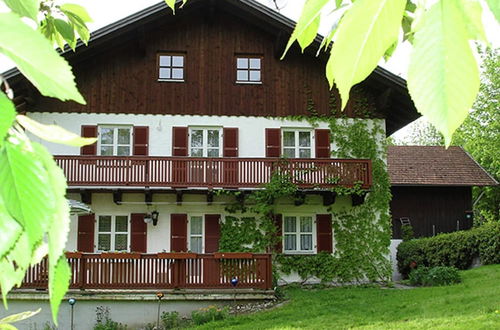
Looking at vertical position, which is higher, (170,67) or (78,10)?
(170,67)

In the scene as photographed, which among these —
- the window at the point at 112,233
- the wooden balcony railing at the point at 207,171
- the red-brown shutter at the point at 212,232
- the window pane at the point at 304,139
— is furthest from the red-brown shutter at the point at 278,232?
the window at the point at 112,233

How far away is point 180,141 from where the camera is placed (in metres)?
18.2

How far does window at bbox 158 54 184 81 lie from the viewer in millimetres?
18438

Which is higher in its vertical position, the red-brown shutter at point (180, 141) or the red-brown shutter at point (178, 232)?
the red-brown shutter at point (180, 141)

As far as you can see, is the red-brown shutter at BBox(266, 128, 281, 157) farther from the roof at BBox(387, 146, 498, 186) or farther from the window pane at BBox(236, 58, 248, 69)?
the roof at BBox(387, 146, 498, 186)

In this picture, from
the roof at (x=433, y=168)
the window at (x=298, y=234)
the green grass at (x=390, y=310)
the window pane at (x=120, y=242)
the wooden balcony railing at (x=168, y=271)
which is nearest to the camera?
the green grass at (x=390, y=310)

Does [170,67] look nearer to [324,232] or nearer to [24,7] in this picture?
[324,232]

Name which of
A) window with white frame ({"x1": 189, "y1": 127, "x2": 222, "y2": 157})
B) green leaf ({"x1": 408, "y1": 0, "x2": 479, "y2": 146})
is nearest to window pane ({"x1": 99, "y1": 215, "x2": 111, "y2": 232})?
window with white frame ({"x1": 189, "y1": 127, "x2": 222, "y2": 157})

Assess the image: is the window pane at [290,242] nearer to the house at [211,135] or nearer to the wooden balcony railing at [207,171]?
the house at [211,135]

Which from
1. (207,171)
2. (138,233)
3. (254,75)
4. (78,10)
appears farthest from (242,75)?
(78,10)

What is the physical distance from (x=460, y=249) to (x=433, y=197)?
6.84 metres

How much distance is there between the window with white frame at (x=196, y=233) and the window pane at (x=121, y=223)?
6.12 ft

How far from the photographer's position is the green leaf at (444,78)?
1.72 feet

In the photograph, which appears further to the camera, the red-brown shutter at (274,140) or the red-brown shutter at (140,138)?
the red-brown shutter at (274,140)
